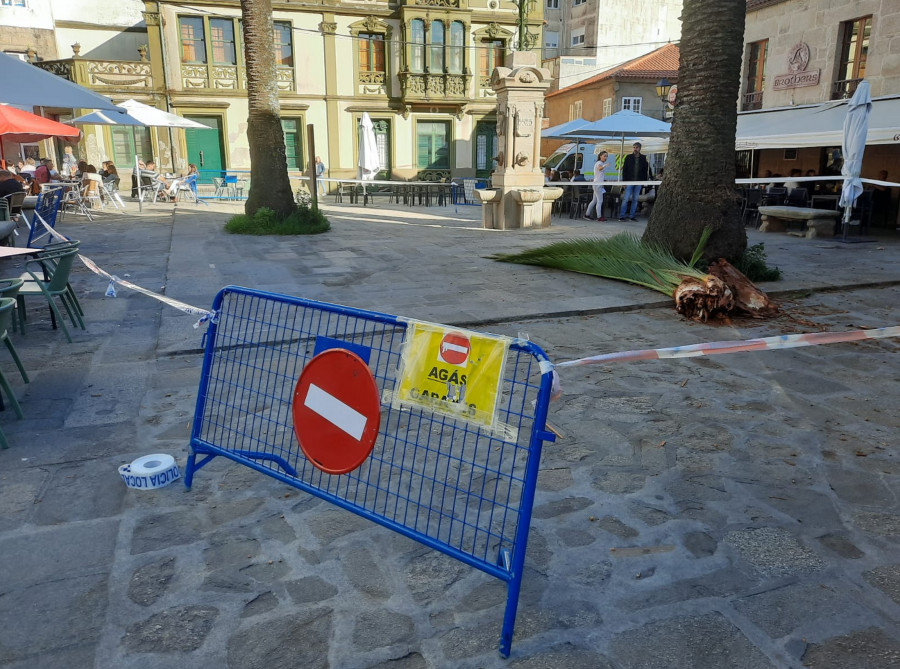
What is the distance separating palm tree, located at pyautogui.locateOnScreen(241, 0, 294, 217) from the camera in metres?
13.8

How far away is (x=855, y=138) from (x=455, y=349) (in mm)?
12358

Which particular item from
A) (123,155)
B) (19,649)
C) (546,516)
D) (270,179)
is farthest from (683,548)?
(123,155)

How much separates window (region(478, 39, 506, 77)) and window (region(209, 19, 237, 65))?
1133 centimetres

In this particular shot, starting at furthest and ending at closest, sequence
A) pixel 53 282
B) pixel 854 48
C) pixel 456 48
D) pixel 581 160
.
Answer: pixel 456 48
pixel 581 160
pixel 854 48
pixel 53 282

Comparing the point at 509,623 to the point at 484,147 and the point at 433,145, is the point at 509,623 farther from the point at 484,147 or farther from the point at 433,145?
the point at 484,147

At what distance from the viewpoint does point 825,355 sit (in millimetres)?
5641

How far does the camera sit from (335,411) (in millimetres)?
2730

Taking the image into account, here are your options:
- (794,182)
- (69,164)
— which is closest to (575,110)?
(794,182)

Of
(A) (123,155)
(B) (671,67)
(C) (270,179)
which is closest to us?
(C) (270,179)

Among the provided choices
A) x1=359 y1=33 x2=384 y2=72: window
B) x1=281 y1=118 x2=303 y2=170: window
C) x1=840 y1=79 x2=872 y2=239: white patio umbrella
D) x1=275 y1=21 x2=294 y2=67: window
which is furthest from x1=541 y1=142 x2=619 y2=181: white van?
x1=840 y1=79 x2=872 y2=239: white patio umbrella

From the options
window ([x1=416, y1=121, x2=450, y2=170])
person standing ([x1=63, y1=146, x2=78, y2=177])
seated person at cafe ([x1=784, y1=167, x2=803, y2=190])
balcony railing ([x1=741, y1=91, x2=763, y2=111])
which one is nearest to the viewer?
seated person at cafe ([x1=784, y1=167, x2=803, y2=190])

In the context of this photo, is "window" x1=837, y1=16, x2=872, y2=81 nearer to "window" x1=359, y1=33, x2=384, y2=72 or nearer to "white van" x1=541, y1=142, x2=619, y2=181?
"white van" x1=541, y1=142, x2=619, y2=181

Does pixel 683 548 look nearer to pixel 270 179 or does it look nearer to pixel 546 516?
pixel 546 516

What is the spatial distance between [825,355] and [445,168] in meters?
27.8
